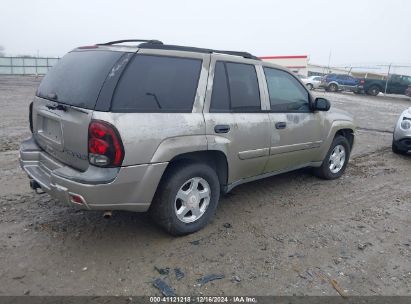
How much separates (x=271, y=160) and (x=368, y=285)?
1.79 meters

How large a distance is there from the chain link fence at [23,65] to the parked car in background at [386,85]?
28900 mm

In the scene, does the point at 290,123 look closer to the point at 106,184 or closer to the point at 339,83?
the point at 106,184

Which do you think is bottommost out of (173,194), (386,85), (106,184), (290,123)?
(173,194)

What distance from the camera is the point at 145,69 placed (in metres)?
3.20

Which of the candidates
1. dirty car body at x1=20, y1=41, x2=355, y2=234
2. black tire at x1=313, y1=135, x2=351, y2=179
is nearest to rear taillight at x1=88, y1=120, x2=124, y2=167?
dirty car body at x1=20, y1=41, x2=355, y2=234

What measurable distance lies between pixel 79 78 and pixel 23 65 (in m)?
38.8

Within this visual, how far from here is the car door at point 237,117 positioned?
12.0 ft

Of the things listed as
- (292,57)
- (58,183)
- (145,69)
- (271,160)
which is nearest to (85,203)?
(58,183)

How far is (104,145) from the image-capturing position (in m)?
2.90

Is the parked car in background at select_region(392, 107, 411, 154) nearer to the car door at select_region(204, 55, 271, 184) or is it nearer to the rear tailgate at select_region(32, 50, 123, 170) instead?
the car door at select_region(204, 55, 271, 184)

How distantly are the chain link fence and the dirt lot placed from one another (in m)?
36.1

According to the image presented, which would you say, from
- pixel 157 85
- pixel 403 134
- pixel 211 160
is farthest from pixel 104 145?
pixel 403 134

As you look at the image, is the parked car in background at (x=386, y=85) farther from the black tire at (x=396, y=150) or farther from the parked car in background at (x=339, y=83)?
the black tire at (x=396, y=150)

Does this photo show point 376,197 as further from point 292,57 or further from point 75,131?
point 292,57
